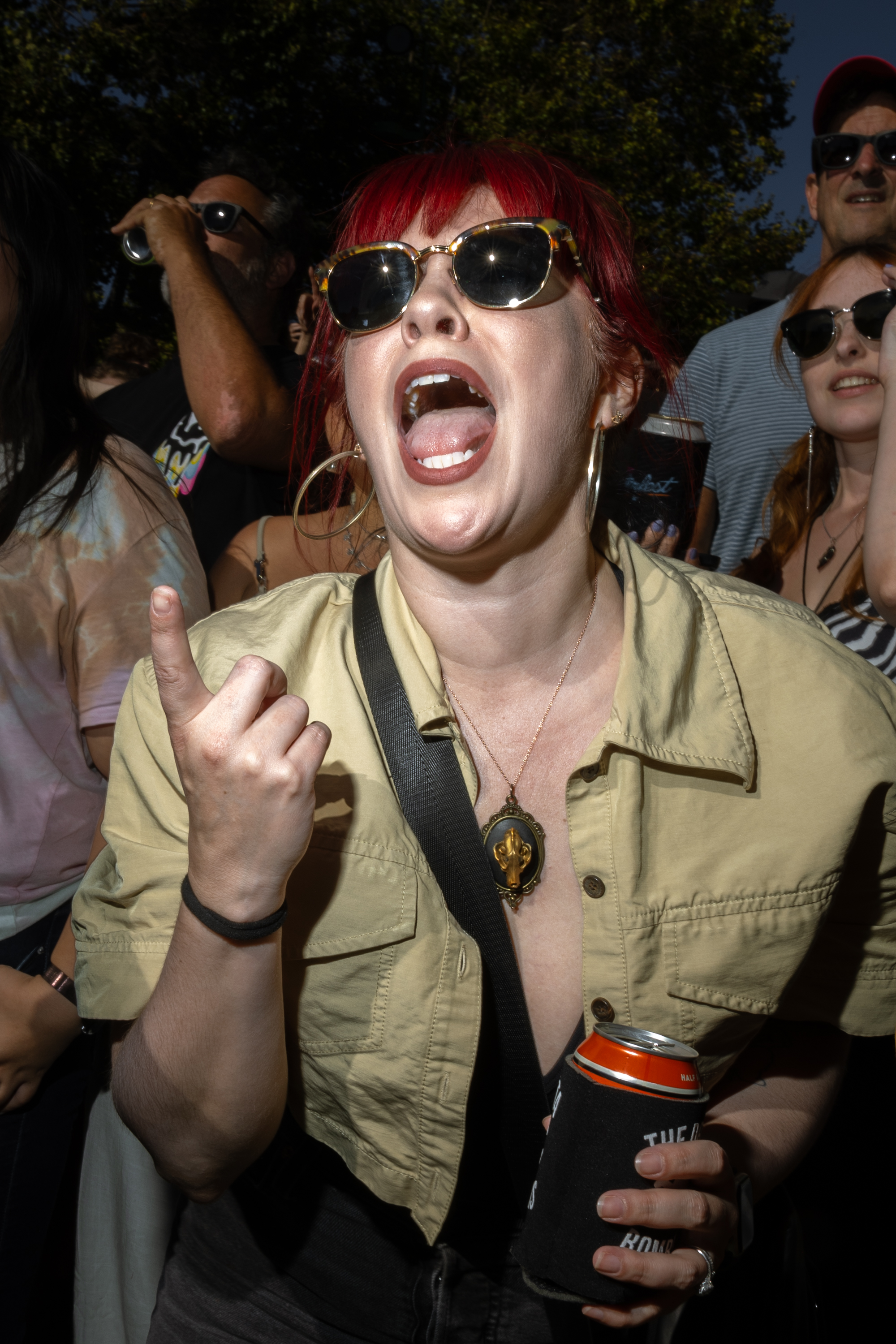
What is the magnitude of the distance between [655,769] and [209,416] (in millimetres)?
1899

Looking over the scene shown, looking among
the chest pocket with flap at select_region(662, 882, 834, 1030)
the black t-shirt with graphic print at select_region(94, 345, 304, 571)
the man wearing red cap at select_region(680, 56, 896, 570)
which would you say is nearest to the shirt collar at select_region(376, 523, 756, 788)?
the chest pocket with flap at select_region(662, 882, 834, 1030)

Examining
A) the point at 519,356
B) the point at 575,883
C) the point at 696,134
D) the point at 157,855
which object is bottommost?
the point at 575,883

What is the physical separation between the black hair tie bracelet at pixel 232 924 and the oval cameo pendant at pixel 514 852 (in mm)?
437

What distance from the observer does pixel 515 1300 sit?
164 cm

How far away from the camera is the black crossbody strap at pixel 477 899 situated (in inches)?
60.6

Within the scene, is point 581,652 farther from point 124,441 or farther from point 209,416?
point 209,416

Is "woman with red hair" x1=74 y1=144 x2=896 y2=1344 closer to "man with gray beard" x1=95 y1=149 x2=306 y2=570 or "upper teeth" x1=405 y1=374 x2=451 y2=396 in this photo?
"upper teeth" x1=405 y1=374 x2=451 y2=396

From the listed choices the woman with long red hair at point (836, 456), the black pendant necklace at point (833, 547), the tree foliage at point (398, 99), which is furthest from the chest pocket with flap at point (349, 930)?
the tree foliage at point (398, 99)

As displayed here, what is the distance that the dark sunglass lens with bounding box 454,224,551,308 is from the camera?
163cm

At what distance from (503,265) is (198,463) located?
176 centimetres

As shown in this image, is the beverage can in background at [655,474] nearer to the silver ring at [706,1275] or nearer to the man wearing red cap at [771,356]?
the man wearing red cap at [771,356]

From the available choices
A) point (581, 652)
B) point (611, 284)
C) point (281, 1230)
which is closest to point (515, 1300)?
point (281, 1230)

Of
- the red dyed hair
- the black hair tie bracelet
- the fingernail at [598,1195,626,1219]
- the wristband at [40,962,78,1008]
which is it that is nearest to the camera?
the fingernail at [598,1195,626,1219]

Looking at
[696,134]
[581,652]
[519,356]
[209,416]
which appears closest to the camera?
[519,356]
